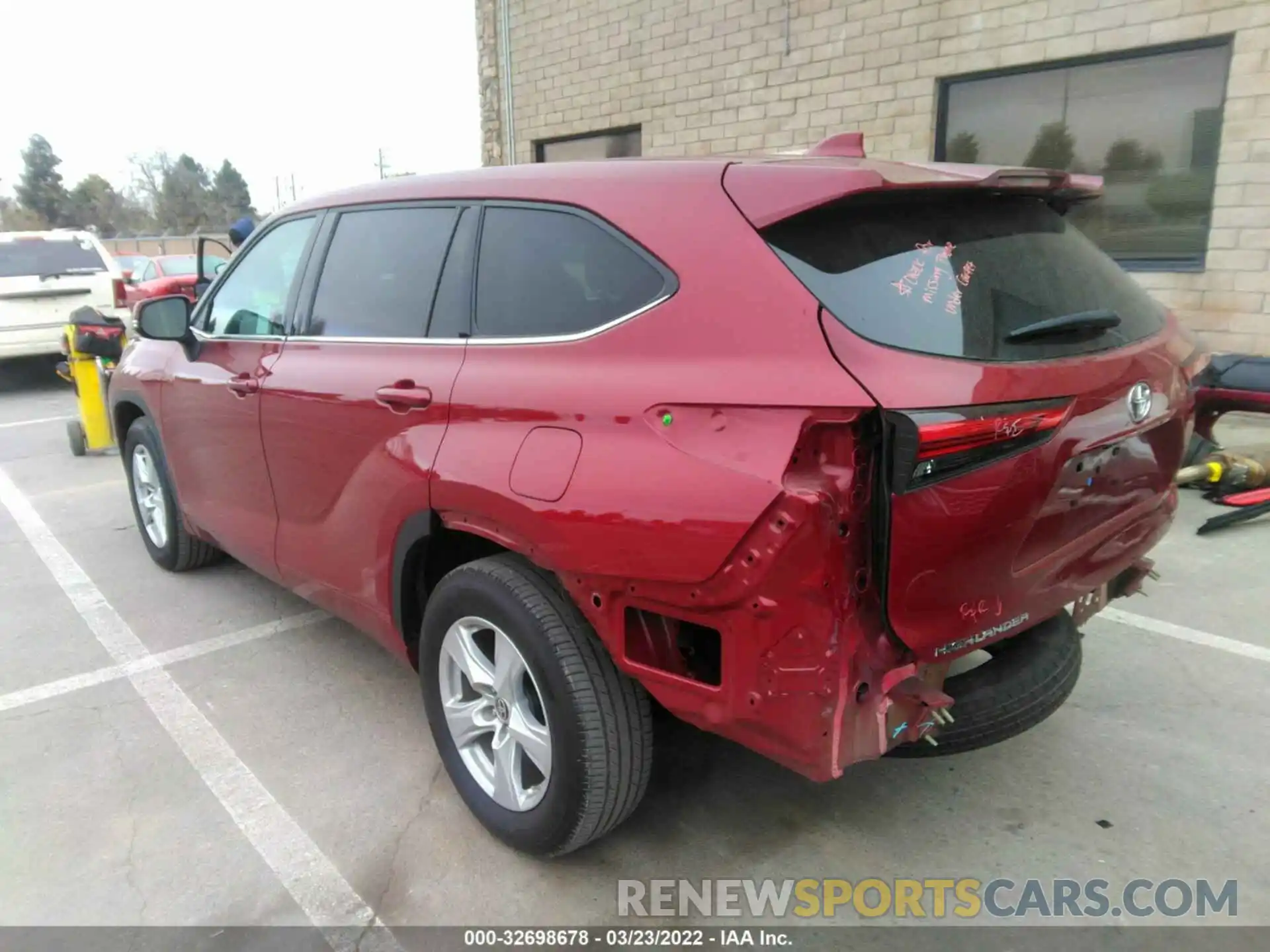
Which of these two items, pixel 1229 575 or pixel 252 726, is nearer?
pixel 252 726

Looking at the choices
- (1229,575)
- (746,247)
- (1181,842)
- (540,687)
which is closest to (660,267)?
(746,247)

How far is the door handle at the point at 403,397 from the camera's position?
2.72 m

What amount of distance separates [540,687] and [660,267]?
1.12 meters

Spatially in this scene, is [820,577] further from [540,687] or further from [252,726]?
[252,726]

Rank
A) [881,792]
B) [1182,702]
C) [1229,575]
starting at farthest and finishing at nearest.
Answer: [1229,575] → [1182,702] → [881,792]

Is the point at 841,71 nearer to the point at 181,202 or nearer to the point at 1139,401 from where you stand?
the point at 1139,401

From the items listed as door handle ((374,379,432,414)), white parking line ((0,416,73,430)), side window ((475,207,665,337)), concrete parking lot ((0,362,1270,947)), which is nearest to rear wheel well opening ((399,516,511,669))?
door handle ((374,379,432,414))

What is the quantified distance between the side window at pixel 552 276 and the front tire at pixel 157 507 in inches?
107

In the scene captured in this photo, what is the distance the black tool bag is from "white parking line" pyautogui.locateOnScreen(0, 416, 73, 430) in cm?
264

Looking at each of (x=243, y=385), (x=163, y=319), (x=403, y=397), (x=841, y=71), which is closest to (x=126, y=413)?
(x=163, y=319)

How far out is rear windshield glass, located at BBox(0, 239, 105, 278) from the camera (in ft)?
36.9

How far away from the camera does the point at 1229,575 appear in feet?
15.0

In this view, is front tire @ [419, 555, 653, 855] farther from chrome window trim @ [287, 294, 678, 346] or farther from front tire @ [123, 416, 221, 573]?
front tire @ [123, 416, 221, 573]

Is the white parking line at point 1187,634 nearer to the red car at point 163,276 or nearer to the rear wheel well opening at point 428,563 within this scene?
the rear wheel well opening at point 428,563
